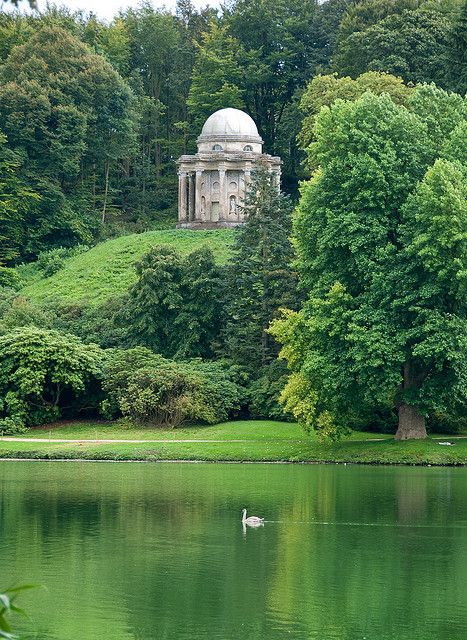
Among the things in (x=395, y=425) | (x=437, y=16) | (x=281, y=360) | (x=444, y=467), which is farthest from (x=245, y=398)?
(x=437, y=16)

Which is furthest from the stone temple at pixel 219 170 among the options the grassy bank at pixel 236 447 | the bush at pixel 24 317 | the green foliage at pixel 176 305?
the grassy bank at pixel 236 447

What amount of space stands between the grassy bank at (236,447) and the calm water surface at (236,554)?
141 inches

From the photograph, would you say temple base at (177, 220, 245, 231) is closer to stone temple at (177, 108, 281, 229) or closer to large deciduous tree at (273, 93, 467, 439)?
stone temple at (177, 108, 281, 229)

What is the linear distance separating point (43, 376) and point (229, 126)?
3374 cm

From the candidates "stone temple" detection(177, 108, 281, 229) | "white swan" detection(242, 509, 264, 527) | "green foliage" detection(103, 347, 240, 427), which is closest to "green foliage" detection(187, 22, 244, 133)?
"stone temple" detection(177, 108, 281, 229)

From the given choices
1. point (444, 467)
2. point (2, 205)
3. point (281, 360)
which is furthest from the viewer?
point (2, 205)

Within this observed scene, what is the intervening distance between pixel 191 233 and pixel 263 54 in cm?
2253

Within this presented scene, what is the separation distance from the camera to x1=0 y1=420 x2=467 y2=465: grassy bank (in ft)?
161

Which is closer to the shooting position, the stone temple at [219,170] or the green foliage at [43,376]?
the green foliage at [43,376]

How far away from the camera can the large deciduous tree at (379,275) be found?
4922 centimetres

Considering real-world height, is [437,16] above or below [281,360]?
above

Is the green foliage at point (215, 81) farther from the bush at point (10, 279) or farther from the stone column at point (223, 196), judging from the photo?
the bush at point (10, 279)

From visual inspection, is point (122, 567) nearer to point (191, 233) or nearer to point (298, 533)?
point (298, 533)

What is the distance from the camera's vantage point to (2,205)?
267 feet
